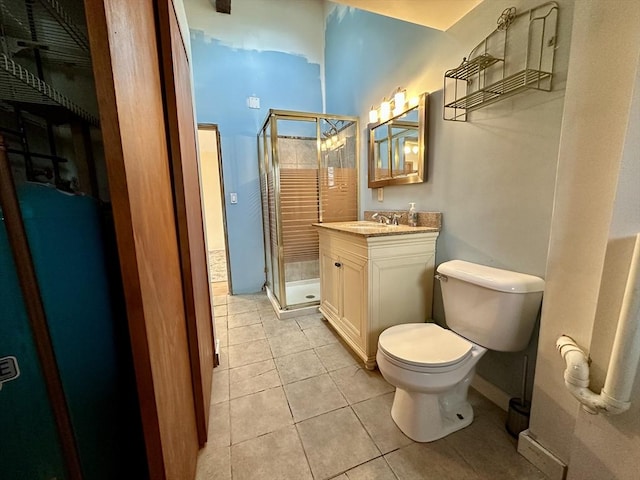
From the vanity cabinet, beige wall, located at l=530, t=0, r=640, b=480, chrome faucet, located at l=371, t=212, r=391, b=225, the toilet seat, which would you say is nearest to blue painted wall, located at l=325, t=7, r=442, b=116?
chrome faucet, located at l=371, t=212, r=391, b=225

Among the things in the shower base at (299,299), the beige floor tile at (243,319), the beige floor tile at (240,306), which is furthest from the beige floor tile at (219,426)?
the beige floor tile at (240,306)

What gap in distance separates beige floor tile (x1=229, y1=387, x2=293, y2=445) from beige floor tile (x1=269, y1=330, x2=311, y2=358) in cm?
39

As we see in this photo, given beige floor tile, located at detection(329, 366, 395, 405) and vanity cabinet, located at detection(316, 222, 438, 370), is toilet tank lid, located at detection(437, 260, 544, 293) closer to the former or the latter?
vanity cabinet, located at detection(316, 222, 438, 370)

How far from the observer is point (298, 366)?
179 cm

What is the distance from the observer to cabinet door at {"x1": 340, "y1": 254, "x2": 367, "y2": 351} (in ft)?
5.52

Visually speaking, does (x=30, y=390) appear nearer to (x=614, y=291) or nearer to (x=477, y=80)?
(x=614, y=291)

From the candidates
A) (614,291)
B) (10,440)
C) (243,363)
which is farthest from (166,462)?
(614,291)

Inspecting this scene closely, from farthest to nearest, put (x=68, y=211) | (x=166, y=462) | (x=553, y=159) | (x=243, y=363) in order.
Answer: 1. (x=243, y=363)
2. (x=553, y=159)
3. (x=166, y=462)
4. (x=68, y=211)

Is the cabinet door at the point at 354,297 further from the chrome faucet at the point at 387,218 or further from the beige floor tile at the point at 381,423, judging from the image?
the chrome faucet at the point at 387,218

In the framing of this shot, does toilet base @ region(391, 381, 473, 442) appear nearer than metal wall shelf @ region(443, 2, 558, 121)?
No

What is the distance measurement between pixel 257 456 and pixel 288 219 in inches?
73.7

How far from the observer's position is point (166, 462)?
0.71m

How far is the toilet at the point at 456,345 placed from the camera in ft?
3.75

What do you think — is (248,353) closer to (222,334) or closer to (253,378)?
(253,378)
